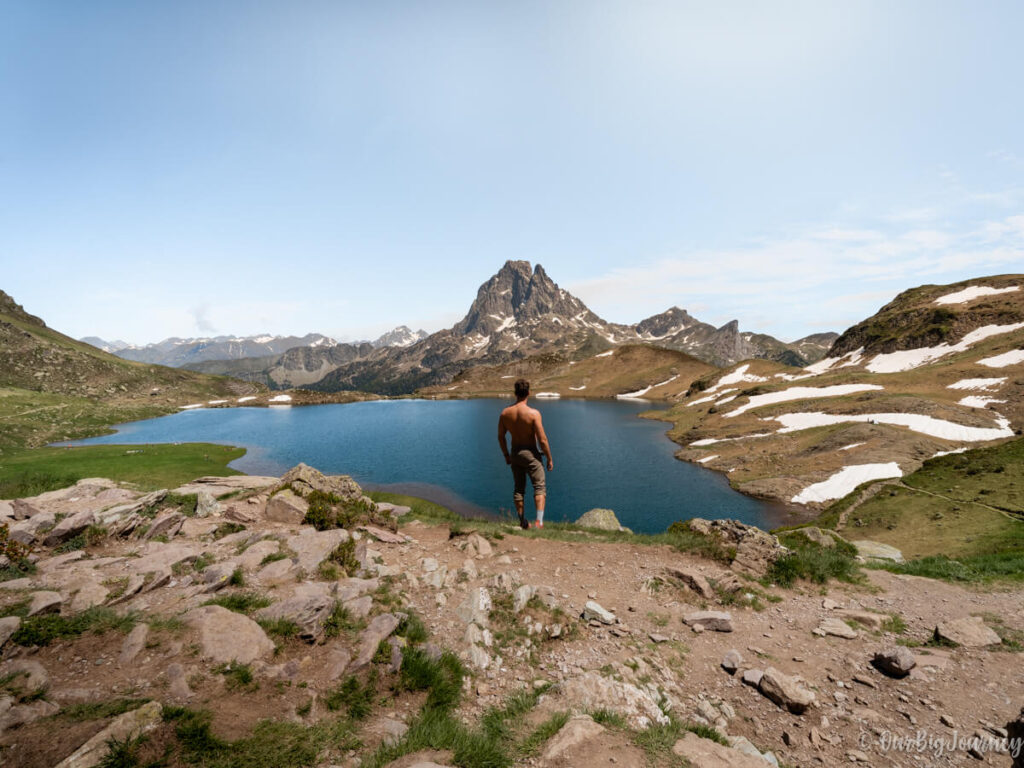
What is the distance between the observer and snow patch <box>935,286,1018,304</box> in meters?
108

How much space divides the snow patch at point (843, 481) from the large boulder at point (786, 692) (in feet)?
157

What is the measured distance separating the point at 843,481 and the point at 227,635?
60443 mm

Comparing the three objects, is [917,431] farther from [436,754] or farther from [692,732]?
[436,754]

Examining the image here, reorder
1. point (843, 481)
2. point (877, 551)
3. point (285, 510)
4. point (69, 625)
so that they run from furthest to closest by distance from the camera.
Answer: point (843, 481)
point (877, 551)
point (285, 510)
point (69, 625)

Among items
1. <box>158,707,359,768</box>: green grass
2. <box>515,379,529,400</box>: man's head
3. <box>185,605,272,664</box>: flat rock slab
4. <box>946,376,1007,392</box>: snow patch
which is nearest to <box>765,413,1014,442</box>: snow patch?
<box>946,376,1007,392</box>: snow patch

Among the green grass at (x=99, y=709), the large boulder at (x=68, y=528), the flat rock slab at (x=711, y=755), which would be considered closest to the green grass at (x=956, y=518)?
the flat rock slab at (x=711, y=755)

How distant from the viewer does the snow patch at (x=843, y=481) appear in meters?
45.2

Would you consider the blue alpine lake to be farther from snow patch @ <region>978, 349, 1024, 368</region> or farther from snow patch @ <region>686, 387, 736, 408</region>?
snow patch @ <region>978, 349, 1024, 368</region>

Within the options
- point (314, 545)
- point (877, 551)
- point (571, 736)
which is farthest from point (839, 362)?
point (314, 545)

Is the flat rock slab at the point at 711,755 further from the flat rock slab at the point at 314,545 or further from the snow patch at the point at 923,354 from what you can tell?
the snow patch at the point at 923,354

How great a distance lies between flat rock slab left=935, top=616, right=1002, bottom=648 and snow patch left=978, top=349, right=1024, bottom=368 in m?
94.0

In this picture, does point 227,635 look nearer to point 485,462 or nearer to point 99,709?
point 99,709

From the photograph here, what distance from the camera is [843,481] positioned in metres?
46.9

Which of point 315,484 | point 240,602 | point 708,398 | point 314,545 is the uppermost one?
point 315,484
